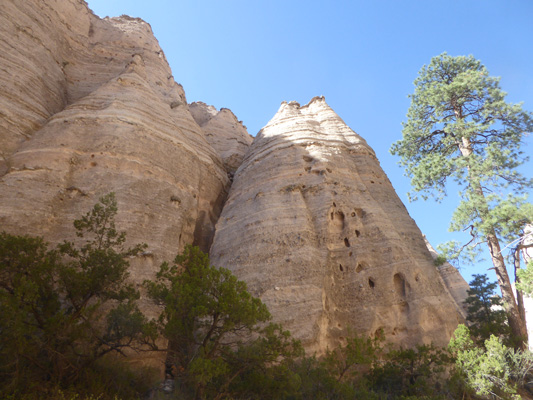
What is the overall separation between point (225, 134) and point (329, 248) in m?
21.6

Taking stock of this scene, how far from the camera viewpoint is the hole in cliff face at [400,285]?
14930mm

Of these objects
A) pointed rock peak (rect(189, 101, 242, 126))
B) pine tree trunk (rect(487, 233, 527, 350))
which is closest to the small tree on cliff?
pine tree trunk (rect(487, 233, 527, 350))

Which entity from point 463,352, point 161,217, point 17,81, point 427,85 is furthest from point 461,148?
point 17,81

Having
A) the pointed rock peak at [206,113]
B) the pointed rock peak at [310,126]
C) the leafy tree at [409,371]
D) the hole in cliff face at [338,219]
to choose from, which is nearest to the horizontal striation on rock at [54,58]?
the pointed rock peak at [206,113]

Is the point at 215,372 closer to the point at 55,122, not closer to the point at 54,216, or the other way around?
the point at 54,216

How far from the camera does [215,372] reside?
872 centimetres

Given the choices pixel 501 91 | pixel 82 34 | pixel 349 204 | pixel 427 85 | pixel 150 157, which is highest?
pixel 82 34

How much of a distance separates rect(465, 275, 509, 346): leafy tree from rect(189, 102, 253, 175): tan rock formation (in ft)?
57.2

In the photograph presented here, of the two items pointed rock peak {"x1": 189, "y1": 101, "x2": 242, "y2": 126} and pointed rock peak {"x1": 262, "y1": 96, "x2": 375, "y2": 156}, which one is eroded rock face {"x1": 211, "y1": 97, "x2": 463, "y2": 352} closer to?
pointed rock peak {"x1": 262, "y1": 96, "x2": 375, "y2": 156}

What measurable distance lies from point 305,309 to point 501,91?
16.0m

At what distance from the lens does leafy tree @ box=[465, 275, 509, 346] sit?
14.5 metres

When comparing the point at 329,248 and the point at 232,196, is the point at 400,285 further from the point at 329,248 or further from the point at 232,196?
the point at 232,196

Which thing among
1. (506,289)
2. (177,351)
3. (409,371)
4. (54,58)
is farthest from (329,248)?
(54,58)

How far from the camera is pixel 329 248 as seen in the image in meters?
16.7
